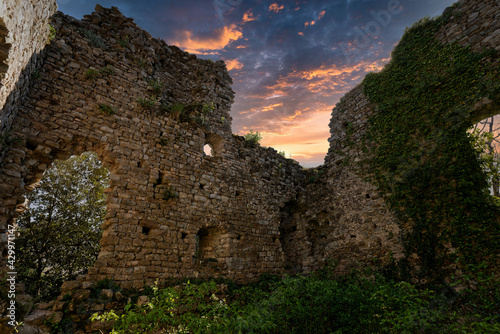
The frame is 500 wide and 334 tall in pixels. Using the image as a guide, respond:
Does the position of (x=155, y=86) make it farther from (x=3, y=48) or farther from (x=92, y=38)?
(x=3, y=48)

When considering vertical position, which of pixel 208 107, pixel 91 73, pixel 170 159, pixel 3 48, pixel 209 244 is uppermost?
pixel 208 107

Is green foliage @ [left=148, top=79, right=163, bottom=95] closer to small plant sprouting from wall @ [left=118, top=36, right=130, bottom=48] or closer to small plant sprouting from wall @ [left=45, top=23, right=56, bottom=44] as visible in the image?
small plant sprouting from wall @ [left=118, top=36, right=130, bottom=48]

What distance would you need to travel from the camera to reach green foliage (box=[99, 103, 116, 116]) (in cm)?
590

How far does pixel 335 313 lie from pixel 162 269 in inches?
152

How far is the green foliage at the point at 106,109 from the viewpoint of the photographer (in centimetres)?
590

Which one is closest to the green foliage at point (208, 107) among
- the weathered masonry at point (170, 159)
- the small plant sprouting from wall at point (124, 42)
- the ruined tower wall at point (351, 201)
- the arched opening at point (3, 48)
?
the weathered masonry at point (170, 159)

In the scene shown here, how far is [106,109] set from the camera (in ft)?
19.5

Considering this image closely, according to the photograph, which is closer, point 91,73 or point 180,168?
point 91,73

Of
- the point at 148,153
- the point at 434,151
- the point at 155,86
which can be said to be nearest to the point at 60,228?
the point at 148,153

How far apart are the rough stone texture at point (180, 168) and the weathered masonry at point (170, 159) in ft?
0.10

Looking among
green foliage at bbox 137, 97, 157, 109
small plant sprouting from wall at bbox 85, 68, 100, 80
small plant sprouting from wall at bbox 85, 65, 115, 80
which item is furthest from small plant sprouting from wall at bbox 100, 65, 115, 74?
green foliage at bbox 137, 97, 157, 109

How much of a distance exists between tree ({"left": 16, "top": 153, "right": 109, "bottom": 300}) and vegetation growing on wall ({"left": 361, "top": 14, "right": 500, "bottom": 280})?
11.2m

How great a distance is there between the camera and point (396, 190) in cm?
732

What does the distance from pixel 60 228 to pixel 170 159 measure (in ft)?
21.6
